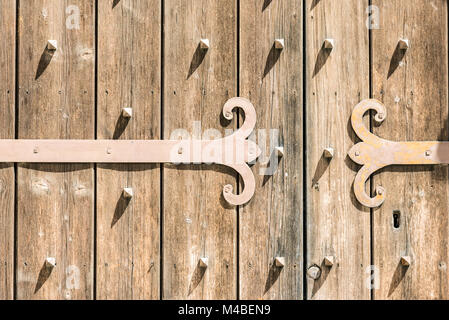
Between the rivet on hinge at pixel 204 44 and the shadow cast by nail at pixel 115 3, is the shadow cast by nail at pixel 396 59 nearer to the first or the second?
the rivet on hinge at pixel 204 44

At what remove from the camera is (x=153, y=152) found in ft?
3.98

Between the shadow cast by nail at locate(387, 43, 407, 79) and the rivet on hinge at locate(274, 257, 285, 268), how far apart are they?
1.88 ft

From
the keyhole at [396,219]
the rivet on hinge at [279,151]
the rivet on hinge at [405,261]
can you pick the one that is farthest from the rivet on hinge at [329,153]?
the rivet on hinge at [405,261]

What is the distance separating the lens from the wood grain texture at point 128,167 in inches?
48.1

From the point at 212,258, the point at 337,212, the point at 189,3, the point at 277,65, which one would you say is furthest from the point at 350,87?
the point at 212,258

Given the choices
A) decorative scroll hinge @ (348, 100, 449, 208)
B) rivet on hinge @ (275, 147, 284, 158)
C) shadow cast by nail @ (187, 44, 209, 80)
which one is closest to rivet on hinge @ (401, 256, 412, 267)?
decorative scroll hinge @ (348, 100, 449, 208)

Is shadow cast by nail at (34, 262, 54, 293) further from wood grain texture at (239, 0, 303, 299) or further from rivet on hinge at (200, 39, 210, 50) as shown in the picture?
rivet on hinge at (200, 39, 210, 50)

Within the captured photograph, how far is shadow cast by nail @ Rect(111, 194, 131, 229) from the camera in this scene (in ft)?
4.01

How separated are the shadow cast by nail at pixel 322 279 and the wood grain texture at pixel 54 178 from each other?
60 cm

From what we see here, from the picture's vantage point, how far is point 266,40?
125cm

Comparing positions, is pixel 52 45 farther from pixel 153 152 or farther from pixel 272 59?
pixel 272 59

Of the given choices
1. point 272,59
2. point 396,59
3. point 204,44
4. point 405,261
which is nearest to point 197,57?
point 204,44

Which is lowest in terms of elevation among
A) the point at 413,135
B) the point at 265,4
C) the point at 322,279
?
the point at 322,279

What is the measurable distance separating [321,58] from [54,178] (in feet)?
2.58
